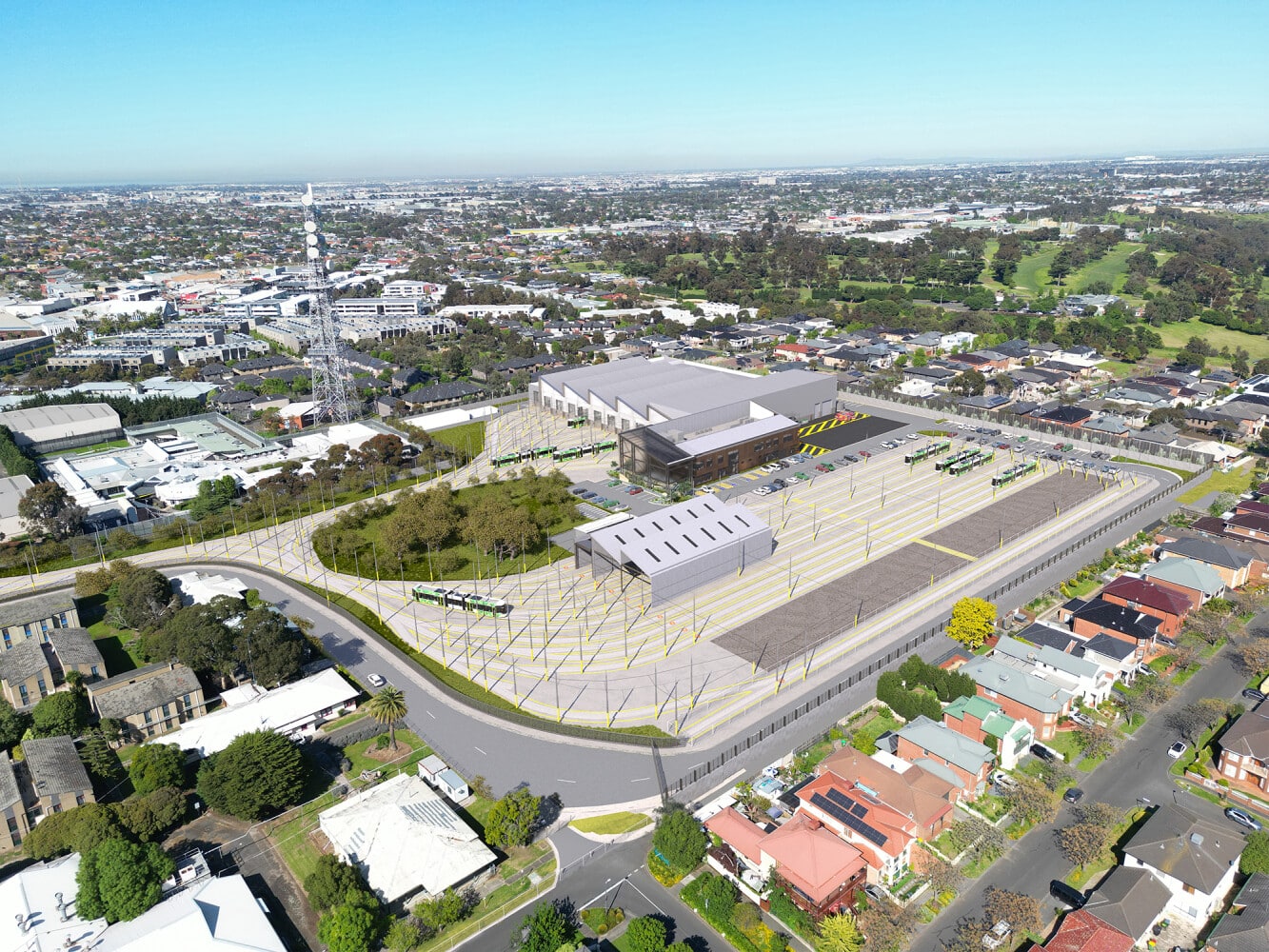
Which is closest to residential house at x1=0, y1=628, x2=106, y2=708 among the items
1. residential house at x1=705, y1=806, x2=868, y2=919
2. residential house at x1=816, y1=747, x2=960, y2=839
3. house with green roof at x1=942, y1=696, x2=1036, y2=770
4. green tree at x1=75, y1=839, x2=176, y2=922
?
green tree at x1=75, y1=839, x2=176, y2=922

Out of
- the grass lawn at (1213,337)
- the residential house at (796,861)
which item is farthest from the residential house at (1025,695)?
the grass lawn at (1213,337)

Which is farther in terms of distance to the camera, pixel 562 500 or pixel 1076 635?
pixel 562 500

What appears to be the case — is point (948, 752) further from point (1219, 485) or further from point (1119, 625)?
point (1219, 485)

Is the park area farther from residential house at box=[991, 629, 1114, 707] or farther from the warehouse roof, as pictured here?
the warehouse roof

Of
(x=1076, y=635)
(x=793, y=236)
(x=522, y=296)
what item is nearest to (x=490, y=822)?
(x=1076, y=635)

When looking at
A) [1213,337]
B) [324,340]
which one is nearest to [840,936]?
[324,340]

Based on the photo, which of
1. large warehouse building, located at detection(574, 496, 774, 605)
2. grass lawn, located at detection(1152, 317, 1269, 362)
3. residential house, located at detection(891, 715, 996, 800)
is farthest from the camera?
grass lawn, located at detection(1152, 317, 1269, 362)

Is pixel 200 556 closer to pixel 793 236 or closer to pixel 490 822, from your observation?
pixel 490 822
